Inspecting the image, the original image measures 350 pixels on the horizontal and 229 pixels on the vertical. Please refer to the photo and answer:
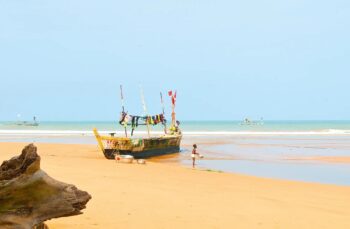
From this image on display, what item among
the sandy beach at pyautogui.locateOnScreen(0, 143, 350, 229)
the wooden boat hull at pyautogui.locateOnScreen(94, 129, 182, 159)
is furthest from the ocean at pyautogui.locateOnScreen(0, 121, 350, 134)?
the sandy beach at pyautogui.locateOnScreen(0, 143, 350, 229)

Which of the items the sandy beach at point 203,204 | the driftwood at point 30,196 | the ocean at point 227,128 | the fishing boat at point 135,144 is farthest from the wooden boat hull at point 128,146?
the ocean at point 227,128

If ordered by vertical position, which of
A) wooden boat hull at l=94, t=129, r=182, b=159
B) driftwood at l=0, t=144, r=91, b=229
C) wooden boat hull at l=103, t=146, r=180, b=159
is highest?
driftwood at l=0, t=144, r=91, b=229

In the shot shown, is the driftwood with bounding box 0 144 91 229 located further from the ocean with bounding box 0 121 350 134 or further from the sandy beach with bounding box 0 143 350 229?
the ocean with bounding box 0 121 350 134

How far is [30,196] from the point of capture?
13.6 feet

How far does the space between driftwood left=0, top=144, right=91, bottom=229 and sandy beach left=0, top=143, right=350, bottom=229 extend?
234 centimetres

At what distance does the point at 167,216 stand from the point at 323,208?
3418 millimetres

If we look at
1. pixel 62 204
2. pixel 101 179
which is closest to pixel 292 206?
pixel 101 179

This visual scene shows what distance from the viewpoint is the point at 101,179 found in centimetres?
1173

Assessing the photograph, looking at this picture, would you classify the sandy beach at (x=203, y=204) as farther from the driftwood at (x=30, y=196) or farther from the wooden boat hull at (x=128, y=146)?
the wooden boat hull at (x=128, y=146)

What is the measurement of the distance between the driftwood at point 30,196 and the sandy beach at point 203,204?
2342mm

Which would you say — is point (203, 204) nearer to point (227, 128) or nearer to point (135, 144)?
point (135, 144)

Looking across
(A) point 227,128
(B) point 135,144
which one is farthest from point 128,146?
(A) point 227,128

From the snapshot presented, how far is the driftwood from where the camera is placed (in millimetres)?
4070

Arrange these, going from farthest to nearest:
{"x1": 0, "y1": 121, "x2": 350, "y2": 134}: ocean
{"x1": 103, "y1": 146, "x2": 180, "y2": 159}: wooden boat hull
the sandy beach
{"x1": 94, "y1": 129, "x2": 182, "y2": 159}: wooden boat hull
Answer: {"x1": 0, "y1": 121, "x2": 350, "y2": 134}: ocean, {"x1": 103, "y1": 146, "x2": 180, "y2": 159}: wooden boat hull, {"x1": 94, "y1": 129, "x2": 182, "y2": 159}: wooden boat hull, the sandy beach
